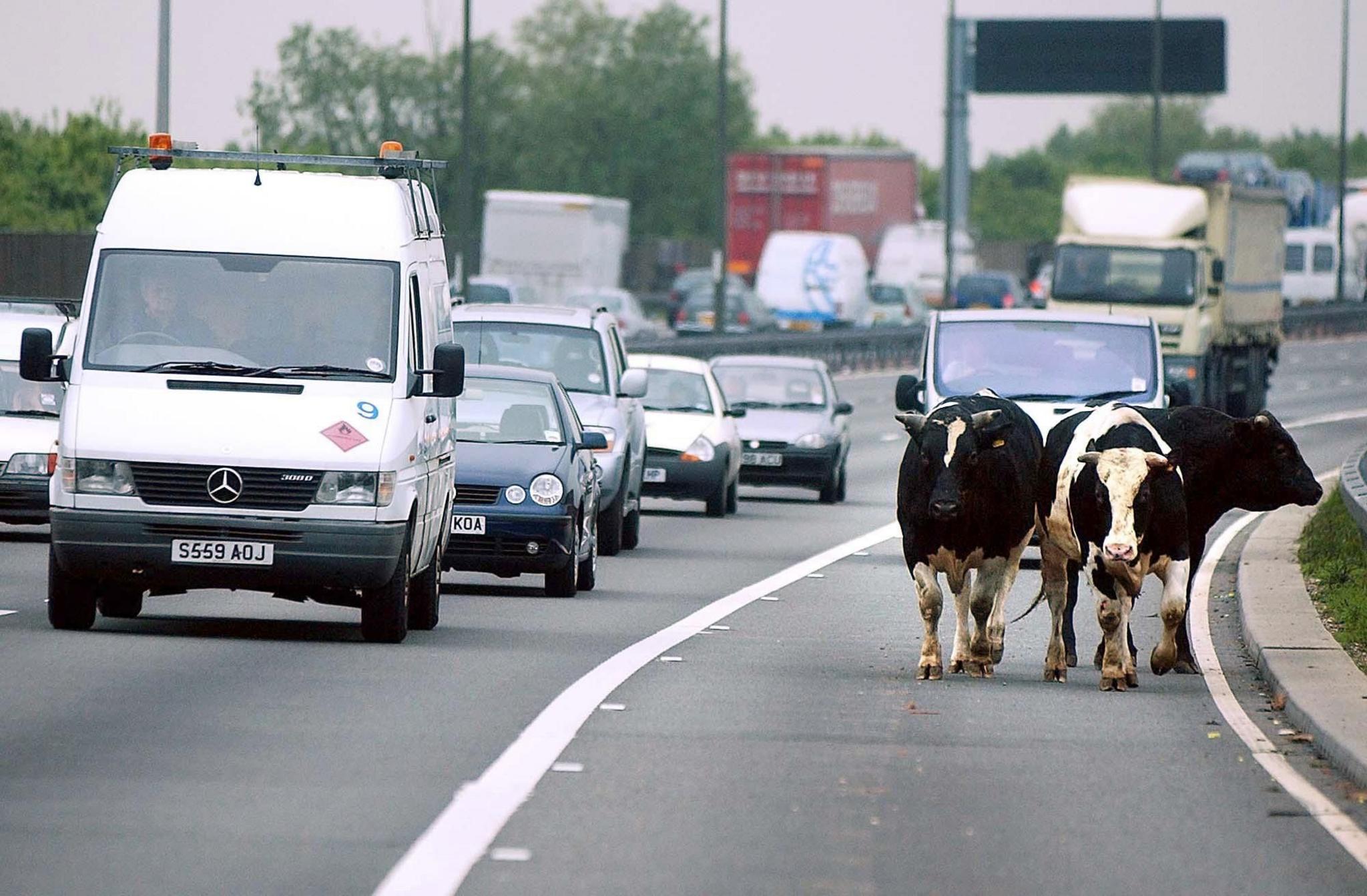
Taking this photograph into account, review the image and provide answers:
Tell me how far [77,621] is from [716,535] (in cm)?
1155

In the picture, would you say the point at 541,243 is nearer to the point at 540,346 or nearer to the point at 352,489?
the point at 540,346

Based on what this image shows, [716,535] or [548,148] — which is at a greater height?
[548,148]

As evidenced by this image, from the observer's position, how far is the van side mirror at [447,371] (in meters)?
16.3

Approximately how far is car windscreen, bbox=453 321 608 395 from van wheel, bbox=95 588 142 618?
8582 mm

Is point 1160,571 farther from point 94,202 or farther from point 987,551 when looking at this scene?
point 94,202

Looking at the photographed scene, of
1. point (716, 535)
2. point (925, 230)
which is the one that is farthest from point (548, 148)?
point (716, 535)

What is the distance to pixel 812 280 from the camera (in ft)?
252

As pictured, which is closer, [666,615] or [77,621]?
[77,621]

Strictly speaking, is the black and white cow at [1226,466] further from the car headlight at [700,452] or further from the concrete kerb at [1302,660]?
the car headlight at [700,452]

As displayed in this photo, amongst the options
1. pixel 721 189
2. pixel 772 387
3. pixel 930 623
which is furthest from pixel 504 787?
pixel 721 189

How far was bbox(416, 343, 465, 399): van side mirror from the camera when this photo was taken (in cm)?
1627

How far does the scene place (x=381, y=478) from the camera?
15.8m

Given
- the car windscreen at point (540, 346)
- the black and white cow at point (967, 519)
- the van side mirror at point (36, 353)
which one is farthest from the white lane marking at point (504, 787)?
the car windscreen at point (540, 346)

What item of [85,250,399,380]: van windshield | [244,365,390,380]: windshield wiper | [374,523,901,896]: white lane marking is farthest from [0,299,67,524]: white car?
[374,523,901,896]: white lane marking
